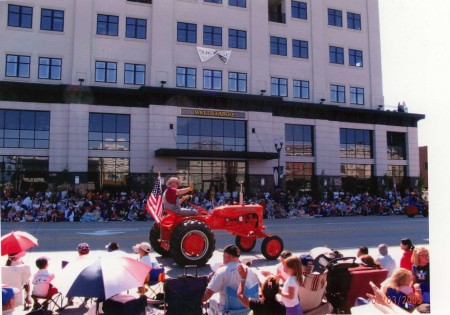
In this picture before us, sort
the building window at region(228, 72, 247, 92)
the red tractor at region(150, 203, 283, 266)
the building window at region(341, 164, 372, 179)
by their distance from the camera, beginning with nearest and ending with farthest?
the red tractor at region(150, 203, 283, 266)
the building window at region(228, 72, 247, 92)
the building window at region(341, 164, 372, 179)

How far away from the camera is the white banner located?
3378cm

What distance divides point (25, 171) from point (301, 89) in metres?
23.5

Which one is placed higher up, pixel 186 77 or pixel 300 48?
pixel 300 48

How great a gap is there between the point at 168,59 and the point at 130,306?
28.8 m

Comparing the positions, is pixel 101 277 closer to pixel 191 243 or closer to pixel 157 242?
pixel 191 243

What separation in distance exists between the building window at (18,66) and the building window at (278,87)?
19317mm

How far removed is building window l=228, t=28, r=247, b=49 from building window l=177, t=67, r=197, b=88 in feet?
13.4

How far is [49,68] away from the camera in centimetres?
3070

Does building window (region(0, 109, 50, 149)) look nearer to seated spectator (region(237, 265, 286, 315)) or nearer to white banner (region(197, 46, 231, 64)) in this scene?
white banner (region(197, 46, 231, 64))

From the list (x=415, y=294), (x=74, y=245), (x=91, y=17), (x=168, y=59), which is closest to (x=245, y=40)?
(x=168, y=59)

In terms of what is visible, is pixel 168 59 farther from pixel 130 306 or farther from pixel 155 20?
pixel 130 306

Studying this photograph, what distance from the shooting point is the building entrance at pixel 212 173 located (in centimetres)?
3256

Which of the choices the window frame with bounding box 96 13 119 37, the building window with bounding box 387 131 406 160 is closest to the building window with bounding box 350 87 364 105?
the building window with bounding box 387 131 406 160

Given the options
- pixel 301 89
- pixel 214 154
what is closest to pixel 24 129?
pixel 214 154
